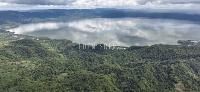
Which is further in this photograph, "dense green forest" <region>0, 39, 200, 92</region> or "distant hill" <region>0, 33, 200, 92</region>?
"distant hill" <region>0, 33, 200, 92</region>

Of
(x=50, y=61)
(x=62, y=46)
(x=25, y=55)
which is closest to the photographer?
(x=50, y=61)

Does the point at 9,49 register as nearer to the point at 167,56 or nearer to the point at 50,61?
the point at 50,61

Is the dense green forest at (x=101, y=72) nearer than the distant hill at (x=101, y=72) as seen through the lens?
Yes

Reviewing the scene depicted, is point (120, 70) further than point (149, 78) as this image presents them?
Yes

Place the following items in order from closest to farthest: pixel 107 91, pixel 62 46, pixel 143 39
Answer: pixel 107 91
pixel 62 46
pixel 143 39

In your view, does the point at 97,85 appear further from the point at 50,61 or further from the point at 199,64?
the point at 199,64

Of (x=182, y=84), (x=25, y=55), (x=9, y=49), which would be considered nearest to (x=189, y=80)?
(x=182, y=84)
